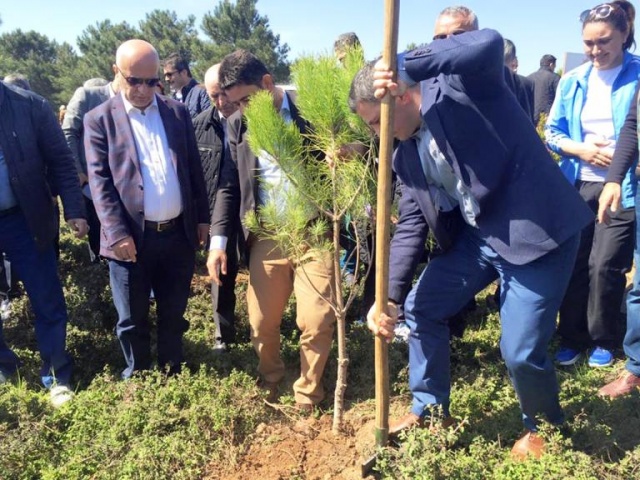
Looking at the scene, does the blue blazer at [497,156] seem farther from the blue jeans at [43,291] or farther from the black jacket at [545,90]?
the black jacket at [545,90]

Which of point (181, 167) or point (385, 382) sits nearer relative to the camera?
point (385, 382)

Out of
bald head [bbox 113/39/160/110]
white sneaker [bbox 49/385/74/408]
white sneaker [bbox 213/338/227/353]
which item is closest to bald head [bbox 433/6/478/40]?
bald head [bbox 113/39/160/110]

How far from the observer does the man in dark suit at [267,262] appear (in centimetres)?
269

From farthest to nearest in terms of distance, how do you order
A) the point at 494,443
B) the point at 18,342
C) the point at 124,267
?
1. the point at 18,342
2. the point at 124,267
3. the point at 494,443

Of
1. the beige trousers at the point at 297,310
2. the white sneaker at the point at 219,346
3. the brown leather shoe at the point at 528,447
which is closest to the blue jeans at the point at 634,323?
the brown leather shoe at the point at 528,447

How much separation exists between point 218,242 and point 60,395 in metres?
1.30

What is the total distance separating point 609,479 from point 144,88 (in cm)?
291

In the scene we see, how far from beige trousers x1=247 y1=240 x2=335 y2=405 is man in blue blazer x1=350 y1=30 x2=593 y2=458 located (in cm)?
52

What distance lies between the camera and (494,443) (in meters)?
2.42

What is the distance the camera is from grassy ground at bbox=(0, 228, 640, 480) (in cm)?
224

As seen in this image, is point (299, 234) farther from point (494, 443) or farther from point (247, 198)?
point (494, 443)

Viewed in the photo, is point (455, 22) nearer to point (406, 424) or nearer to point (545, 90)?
point (406, 424)

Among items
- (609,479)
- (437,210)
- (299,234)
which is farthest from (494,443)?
(299,234)

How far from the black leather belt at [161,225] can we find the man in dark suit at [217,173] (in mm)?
543
